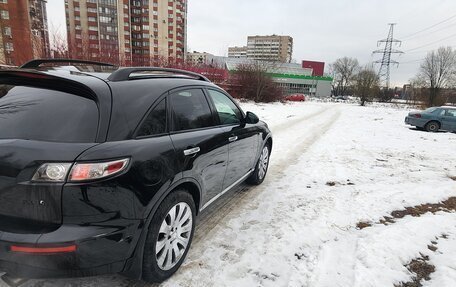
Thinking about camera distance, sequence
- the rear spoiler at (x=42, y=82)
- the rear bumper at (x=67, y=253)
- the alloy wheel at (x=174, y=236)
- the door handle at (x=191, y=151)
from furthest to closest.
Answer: the door handle at (x=191, y=151) < the alloy wheel at (x=174, y=236) < the rear spoiler at (x=42, y=82) < the rear bumper at (x=67, y=253)

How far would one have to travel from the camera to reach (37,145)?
1.74 meters

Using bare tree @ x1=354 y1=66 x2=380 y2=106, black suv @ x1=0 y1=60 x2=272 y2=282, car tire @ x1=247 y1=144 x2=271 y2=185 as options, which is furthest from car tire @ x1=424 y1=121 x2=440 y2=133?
bare tree @ x1=354 y1=66 x2=380 y2=106

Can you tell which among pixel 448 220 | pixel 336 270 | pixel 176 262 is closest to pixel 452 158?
pixel 448 220

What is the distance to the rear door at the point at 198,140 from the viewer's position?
245cm

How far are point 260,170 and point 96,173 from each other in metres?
3.52

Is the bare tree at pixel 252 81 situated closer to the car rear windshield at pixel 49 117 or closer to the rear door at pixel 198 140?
the rear door at pixel 198 140

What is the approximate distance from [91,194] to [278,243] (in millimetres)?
2161

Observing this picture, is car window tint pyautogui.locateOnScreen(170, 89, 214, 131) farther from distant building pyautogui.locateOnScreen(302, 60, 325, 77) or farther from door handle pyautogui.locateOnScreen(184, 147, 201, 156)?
distant building pyautogui.locateOnScreen(302, 60, 325, 77)

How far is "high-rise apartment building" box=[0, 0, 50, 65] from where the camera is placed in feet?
64.2

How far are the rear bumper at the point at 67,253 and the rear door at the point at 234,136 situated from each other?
A: 5.73ft

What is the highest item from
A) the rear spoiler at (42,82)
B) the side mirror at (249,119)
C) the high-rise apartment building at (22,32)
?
the high-rise apartment building at (22,32)

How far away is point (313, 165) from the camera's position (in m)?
6.44

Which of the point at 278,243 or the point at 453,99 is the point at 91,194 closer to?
the point at 278,243

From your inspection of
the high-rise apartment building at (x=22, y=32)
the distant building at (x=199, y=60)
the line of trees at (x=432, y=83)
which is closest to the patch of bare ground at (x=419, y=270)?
the high-rise apartment building at (x=22, y=32)
